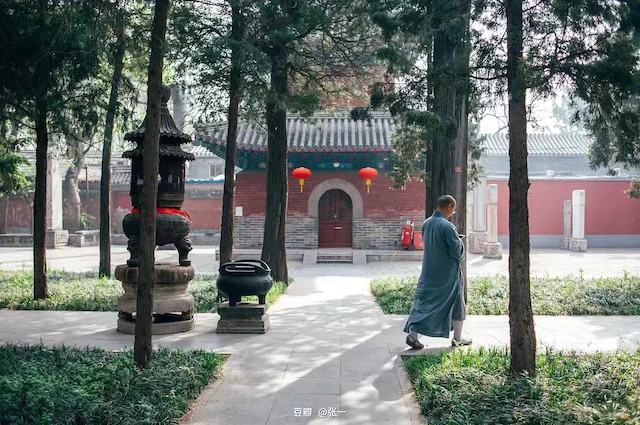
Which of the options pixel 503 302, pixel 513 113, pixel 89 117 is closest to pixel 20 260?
pixel 89 117

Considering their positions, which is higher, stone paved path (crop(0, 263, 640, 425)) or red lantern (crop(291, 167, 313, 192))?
red lantern (crop(291, 167, 313, 192))

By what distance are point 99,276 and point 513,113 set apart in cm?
955

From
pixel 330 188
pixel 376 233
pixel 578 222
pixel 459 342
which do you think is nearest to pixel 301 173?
pixel 330 188

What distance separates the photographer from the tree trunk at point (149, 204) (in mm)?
4336

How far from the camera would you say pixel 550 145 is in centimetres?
3375

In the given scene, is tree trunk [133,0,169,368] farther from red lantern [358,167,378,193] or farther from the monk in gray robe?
red lantern [358,167,378,193]

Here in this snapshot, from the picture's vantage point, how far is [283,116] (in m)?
10.8

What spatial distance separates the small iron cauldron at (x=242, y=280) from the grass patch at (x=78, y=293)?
6.08 feet

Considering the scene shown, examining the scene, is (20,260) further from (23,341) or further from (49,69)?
(23,341)

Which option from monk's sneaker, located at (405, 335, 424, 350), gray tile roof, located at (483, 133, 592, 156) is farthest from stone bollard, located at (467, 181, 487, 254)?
monk's sneaker, located at (405, 335, 424, 350)

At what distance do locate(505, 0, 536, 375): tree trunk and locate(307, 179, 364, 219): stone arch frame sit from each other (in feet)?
46.8

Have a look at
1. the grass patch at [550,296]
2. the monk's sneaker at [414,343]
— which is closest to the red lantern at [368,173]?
the grass patch at [550,296]

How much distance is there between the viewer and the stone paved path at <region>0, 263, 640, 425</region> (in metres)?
4.00

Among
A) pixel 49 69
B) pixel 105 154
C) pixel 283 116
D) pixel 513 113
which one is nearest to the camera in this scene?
pixel 513 113
